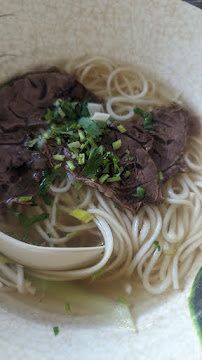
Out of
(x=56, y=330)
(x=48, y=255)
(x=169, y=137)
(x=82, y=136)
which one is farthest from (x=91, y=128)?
(x=56, y=330)

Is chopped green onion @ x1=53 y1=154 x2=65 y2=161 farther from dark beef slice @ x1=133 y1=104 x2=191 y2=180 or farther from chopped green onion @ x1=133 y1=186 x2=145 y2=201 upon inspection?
dark beef slice @ x1=133 y1=104 x2=191 y2=180

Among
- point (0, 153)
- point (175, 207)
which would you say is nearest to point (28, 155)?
point (0, 153)

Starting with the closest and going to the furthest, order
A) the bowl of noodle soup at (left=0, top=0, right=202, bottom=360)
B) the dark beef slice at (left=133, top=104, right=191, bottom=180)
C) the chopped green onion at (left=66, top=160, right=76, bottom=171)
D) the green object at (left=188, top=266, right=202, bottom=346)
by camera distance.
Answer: the green object at (left=188, top=266, right=202, bottom=346), the bowl of noodle soup at (left=0, top=0, right=202, bottom=360), the chopped green onion at (left=66, top=160, right=76, bottom=171), the dark beef slice at (left=133, top=104, right=191, bottom=180)

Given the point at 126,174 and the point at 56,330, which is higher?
the point at 126,174

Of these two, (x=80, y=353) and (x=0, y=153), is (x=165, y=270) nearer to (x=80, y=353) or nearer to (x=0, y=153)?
(x=80, y=353)

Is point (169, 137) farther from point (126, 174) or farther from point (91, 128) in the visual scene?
point (91, 128)

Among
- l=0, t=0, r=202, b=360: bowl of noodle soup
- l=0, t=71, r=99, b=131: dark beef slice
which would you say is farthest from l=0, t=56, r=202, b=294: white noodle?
l=0, t=71, r=99, b=131: dark beef slice
